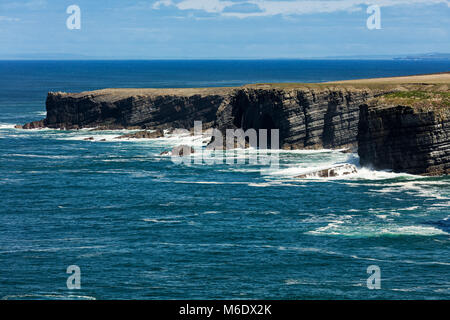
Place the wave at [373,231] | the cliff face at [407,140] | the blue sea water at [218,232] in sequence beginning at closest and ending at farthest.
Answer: the blue sea water at [218,232] < the wave at [373,231] < the cliff face at [407,140]

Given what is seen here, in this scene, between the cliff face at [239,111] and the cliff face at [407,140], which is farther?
the cliff face at [239,111]

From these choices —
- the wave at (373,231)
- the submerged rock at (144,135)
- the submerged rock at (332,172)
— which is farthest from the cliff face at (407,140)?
the submerged rock at (144,135)

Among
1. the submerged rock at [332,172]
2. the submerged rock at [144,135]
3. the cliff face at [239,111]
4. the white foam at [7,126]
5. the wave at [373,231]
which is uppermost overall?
the cliff face at [239,111]

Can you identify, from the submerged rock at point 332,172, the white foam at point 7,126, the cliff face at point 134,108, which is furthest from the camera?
the white foam at point 7,126

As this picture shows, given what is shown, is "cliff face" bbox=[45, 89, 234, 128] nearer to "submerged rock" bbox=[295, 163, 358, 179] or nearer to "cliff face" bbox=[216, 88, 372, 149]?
"cliff face" bbox=[216, 88, 372, 149]

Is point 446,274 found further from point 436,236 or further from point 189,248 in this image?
point 189,248

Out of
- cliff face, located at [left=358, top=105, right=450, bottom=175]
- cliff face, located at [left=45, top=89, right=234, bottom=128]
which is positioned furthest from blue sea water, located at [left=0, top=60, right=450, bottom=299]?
cliff face, located at [left=45, top=89, right=234, bottom=128]

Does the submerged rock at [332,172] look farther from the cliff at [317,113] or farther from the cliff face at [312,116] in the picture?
the cliff face at [312,116]
